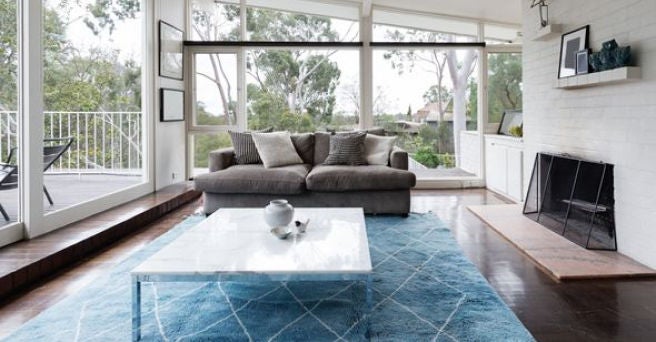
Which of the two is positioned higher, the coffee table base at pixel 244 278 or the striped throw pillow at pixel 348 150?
the striped throw pillow at pixel 348 150

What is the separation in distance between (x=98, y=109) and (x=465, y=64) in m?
4.86

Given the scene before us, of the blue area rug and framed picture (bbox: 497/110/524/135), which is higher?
framed picture (bbox: 497/110/524/135)

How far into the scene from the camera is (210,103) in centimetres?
668

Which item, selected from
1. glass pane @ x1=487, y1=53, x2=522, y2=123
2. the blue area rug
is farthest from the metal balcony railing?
glass pane @ x1=487, y1=53, x2=522, y2=123

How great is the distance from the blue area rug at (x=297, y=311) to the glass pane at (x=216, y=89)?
3875mm

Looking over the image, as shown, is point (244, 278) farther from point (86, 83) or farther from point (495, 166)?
point (495, 166)

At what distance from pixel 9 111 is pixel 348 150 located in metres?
3.02

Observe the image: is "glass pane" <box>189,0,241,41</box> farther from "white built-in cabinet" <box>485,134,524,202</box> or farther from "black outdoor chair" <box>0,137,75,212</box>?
"white built-in cabinet" <box>485,134,524,202</box>

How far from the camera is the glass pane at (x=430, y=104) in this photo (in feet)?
22.1

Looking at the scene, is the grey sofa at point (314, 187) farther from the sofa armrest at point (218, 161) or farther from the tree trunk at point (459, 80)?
Answer: the tree trunk at point (459, 80)

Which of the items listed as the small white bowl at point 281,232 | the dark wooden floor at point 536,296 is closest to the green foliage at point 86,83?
the dark wooden floor at point 536,296

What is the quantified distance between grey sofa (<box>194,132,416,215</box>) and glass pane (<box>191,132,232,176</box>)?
6.99 ft

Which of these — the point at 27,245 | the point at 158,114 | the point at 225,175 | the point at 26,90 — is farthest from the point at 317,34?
the point at 27,245

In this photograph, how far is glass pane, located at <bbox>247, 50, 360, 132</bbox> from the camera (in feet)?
21.9
